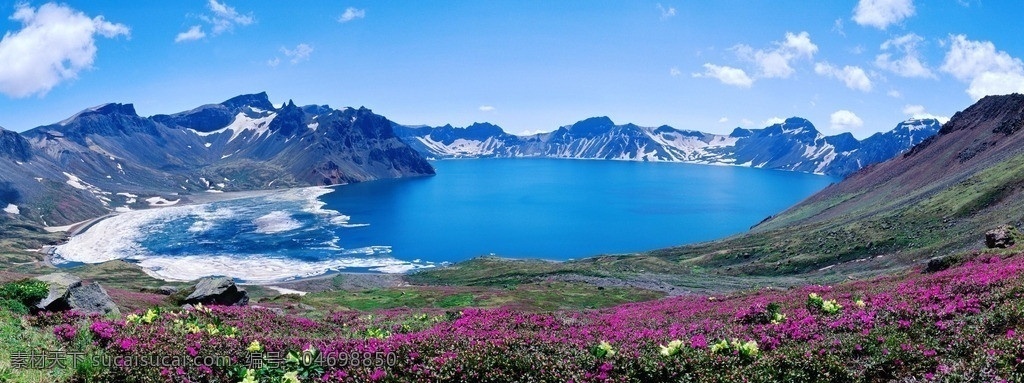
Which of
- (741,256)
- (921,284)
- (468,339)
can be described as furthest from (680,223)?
(468,339)

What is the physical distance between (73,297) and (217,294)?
37.8 feet

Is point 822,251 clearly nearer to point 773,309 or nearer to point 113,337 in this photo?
point 773,309

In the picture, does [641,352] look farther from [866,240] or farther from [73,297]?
[866,240]

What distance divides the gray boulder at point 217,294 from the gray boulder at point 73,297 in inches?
356

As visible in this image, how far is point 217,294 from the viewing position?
32.9m

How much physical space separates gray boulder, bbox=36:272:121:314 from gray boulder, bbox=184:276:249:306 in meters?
9.05

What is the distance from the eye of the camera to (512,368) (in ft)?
36.4

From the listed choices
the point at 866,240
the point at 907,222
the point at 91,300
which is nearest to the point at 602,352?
the point at 91,300

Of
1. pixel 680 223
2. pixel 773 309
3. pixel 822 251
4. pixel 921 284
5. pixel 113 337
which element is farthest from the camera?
pixel 680 223

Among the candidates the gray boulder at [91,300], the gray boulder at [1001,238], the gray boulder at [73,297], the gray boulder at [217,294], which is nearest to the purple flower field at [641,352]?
the gray boulder at [73,297]

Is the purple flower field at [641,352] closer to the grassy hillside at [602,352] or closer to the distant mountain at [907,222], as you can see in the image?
the grassy hillside at [602,352]

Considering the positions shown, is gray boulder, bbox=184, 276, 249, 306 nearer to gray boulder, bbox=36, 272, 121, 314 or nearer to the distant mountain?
gray boulder, bbox=36, 272, 121, 314

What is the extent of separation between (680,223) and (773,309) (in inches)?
7397

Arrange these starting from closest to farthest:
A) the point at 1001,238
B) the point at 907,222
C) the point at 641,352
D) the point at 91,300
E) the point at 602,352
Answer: the point at 602,352 → the point at 641,352 → the point at 91,300 → the point at 1001,238 → the point at 907,222
